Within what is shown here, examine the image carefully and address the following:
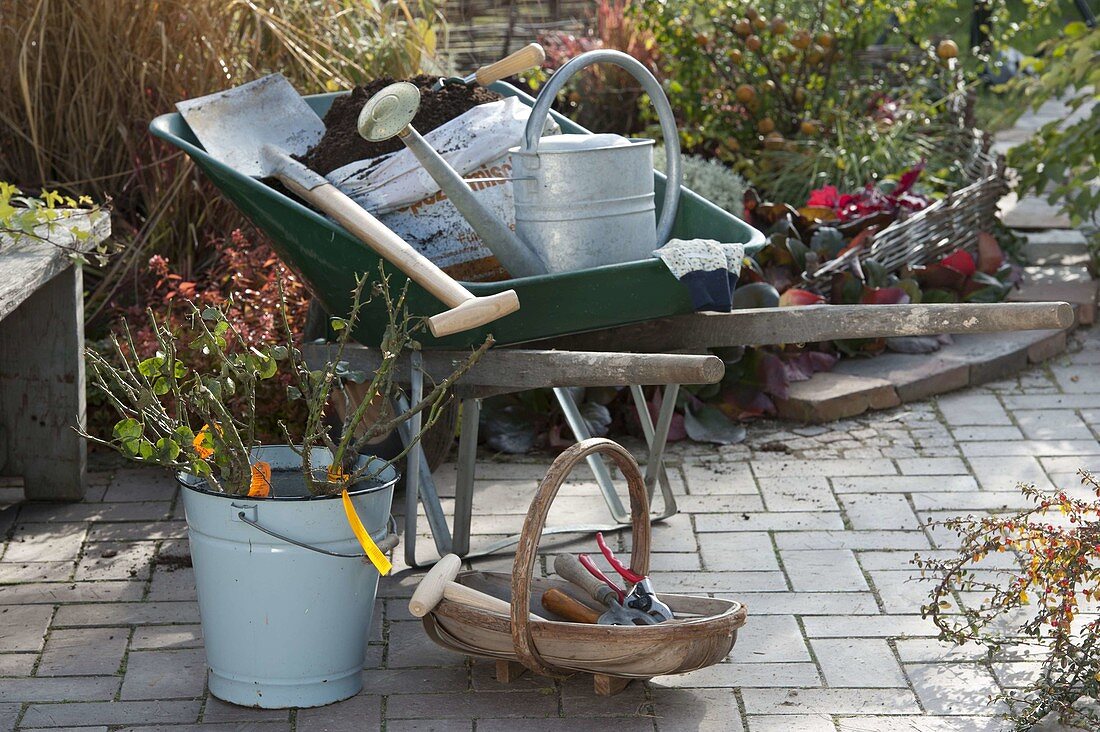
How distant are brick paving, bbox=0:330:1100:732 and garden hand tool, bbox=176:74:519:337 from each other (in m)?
0.88

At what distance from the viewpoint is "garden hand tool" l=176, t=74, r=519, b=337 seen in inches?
112

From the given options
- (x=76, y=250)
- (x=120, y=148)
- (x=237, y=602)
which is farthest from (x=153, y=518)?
(x=120, y=148)

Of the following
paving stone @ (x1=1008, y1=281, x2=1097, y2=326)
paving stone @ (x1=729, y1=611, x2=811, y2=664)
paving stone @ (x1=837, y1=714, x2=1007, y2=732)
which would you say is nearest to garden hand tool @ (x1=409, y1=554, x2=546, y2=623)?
paving stone @ (x1=729, y1=611, x2=811, y2=664)

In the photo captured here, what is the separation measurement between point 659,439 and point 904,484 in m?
0.88

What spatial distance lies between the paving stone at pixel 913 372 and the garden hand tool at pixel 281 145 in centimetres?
221

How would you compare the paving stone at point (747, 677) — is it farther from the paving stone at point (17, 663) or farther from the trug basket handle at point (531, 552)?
the paving stone at point (17, 663)

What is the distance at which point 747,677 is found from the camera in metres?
2.91

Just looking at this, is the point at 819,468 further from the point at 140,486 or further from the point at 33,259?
the point at 33,259

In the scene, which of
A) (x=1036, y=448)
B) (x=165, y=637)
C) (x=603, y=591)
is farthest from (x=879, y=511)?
(x=165, y=637)

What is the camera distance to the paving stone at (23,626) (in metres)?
3.05

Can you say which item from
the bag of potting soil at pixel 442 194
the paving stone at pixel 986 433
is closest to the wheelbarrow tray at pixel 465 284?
the bag of potting soil at pixel 442 194

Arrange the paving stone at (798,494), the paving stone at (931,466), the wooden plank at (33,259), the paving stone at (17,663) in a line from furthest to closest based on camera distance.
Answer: the paving stone at (931,466) < the paving stone at (798,494) < the wooden plank at (33,259) < the paving stone at (17,663)

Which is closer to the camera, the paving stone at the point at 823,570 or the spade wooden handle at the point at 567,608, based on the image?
the spade wooden handle at the point at 567,608

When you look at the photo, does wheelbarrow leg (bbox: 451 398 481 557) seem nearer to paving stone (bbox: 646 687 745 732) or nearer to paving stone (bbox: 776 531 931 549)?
paving stone (bbox: 646 687 745 732)
